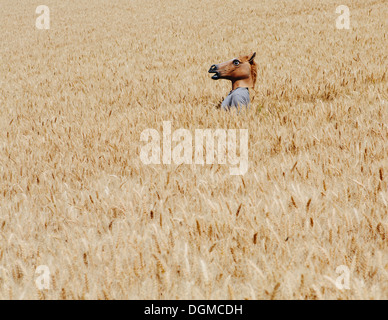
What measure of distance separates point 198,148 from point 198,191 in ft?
3.72

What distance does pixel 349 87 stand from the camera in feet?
18.1

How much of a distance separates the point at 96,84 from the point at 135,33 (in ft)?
24.8

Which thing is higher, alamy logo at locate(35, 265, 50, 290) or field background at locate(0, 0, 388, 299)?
field background at locate(0, 0, 388, 299)

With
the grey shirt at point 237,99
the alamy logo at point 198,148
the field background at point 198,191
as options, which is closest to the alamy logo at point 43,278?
the field background at point 198,191

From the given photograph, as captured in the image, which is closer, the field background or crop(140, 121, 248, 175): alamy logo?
the field background

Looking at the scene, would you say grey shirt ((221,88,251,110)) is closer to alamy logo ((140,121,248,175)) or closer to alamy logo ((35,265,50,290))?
alamy logo ((140,121,248,175))

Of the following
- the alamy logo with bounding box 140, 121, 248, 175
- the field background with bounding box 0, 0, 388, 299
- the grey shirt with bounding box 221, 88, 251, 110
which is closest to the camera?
the field background with bounding box 0, 0, 388, 299

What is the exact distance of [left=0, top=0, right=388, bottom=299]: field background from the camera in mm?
1596

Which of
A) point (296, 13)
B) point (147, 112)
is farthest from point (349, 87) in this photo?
point (296, 13)

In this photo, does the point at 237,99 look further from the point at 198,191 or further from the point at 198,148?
the point at 198,191

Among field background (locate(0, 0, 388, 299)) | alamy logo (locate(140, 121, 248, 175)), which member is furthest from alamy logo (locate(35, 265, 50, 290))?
alamy logo (locate(140, 121, 248, 175))

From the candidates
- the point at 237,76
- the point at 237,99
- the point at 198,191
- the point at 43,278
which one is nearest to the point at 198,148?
the point at 198,191

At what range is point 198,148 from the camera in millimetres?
3416

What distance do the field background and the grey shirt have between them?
0.19 metres
